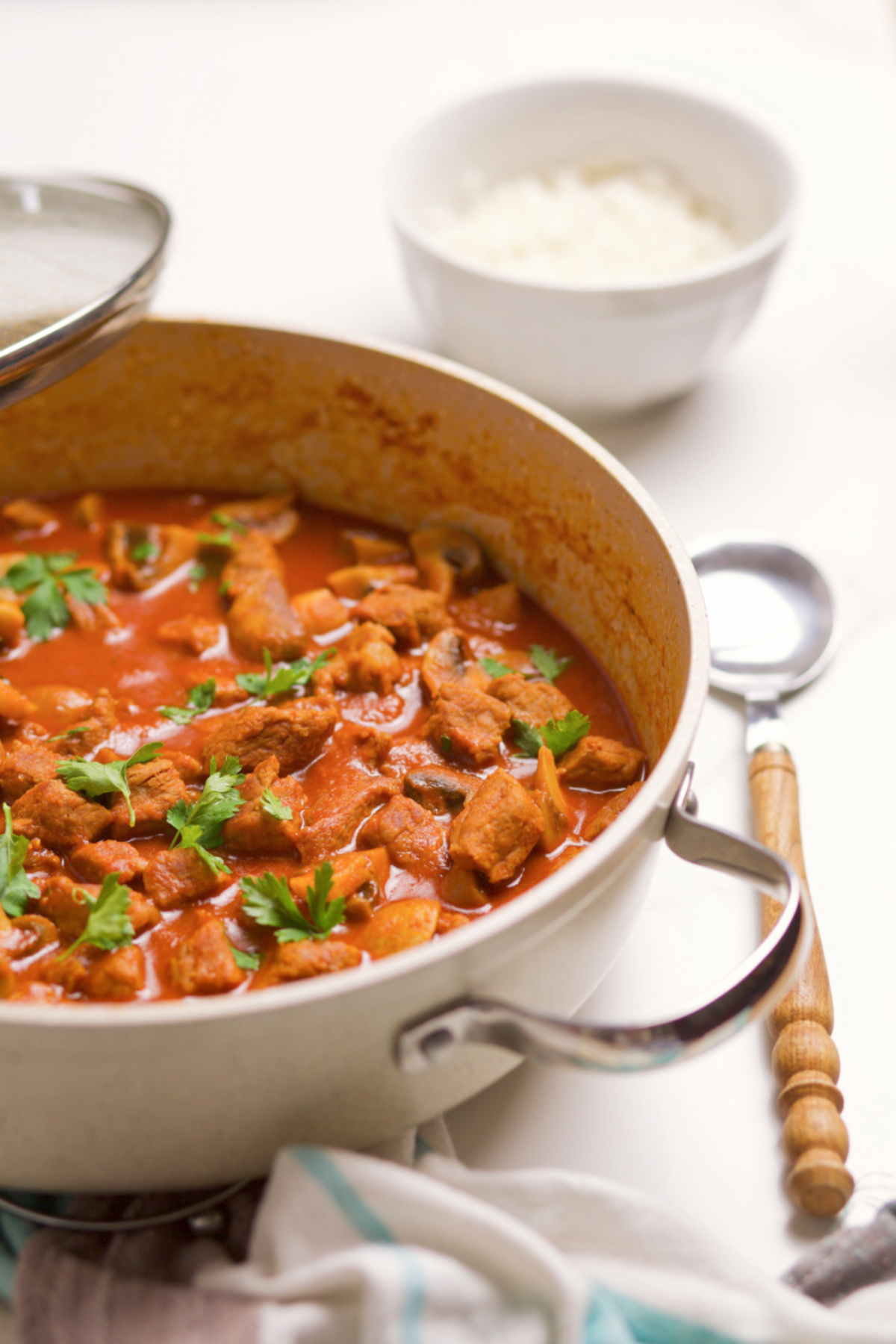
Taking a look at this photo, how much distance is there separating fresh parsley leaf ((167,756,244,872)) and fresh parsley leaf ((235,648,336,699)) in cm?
26

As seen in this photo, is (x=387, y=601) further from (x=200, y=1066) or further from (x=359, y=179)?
(x=359, y=179)

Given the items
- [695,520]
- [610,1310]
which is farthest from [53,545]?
[610,1310]

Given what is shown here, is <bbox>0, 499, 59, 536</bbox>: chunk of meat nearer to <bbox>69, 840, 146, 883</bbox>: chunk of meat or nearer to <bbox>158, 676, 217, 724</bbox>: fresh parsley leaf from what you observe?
<bbox>158, 676, 217, 724</bbox>: fresh parsley leaf

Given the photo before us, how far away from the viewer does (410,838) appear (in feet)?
6.04

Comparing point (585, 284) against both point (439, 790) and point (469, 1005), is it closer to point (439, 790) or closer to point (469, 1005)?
point (439, 790)

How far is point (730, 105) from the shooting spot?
3043 mm

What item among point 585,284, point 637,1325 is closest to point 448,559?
point 585,284

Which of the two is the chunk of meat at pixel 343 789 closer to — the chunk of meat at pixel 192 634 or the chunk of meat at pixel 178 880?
the chunk of meat at pixel 178 880

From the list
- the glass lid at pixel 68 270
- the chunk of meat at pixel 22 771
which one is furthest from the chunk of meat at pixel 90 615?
the glass lid at pixel 68 270

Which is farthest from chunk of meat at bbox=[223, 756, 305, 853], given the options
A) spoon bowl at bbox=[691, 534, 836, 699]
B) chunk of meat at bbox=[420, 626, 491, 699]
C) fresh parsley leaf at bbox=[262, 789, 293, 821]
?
spoon bowl at bbox=[691, 534, 836, 699]

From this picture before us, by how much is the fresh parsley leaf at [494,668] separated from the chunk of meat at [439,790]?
0.29 meters

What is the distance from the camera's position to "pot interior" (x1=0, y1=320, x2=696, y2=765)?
211 centimetres

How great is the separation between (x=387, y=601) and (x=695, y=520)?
2.75 feet

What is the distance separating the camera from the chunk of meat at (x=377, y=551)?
249 centimetres
